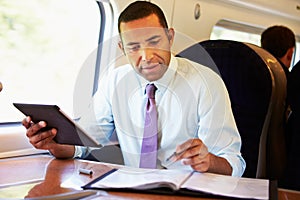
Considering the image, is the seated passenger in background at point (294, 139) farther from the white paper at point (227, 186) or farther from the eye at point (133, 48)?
the eye at point (133, 48)

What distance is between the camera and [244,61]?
1.72 m

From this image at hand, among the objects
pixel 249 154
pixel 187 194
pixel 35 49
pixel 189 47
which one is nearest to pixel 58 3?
pixel 35 49

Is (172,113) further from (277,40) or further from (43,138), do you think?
(277,40)

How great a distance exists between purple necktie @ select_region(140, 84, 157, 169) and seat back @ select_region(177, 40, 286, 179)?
32 centimetres

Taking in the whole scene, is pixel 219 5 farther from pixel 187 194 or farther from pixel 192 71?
pixel 187 194

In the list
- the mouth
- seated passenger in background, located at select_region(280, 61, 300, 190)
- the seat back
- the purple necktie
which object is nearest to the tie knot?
the purple necktie

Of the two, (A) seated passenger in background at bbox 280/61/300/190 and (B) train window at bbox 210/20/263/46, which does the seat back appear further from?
(B) train window at bbox 210/20/263/46

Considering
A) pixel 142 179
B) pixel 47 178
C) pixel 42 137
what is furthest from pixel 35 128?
pixel 142 179

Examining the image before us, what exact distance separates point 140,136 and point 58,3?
2.13 feet

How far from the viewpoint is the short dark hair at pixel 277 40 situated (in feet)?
8.41

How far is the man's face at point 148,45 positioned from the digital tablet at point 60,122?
30 cm

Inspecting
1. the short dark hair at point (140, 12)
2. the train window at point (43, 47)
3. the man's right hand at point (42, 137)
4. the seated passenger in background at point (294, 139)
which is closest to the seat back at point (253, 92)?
the seated passenger in background at point (294, 139)

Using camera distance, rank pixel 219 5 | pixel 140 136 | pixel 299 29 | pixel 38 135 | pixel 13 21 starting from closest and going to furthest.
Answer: pixel 38 135 < pixel 140 136 < pixel 13 21 < pixel 219 5 < pixel 299 29

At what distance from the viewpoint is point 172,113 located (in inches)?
60.6
